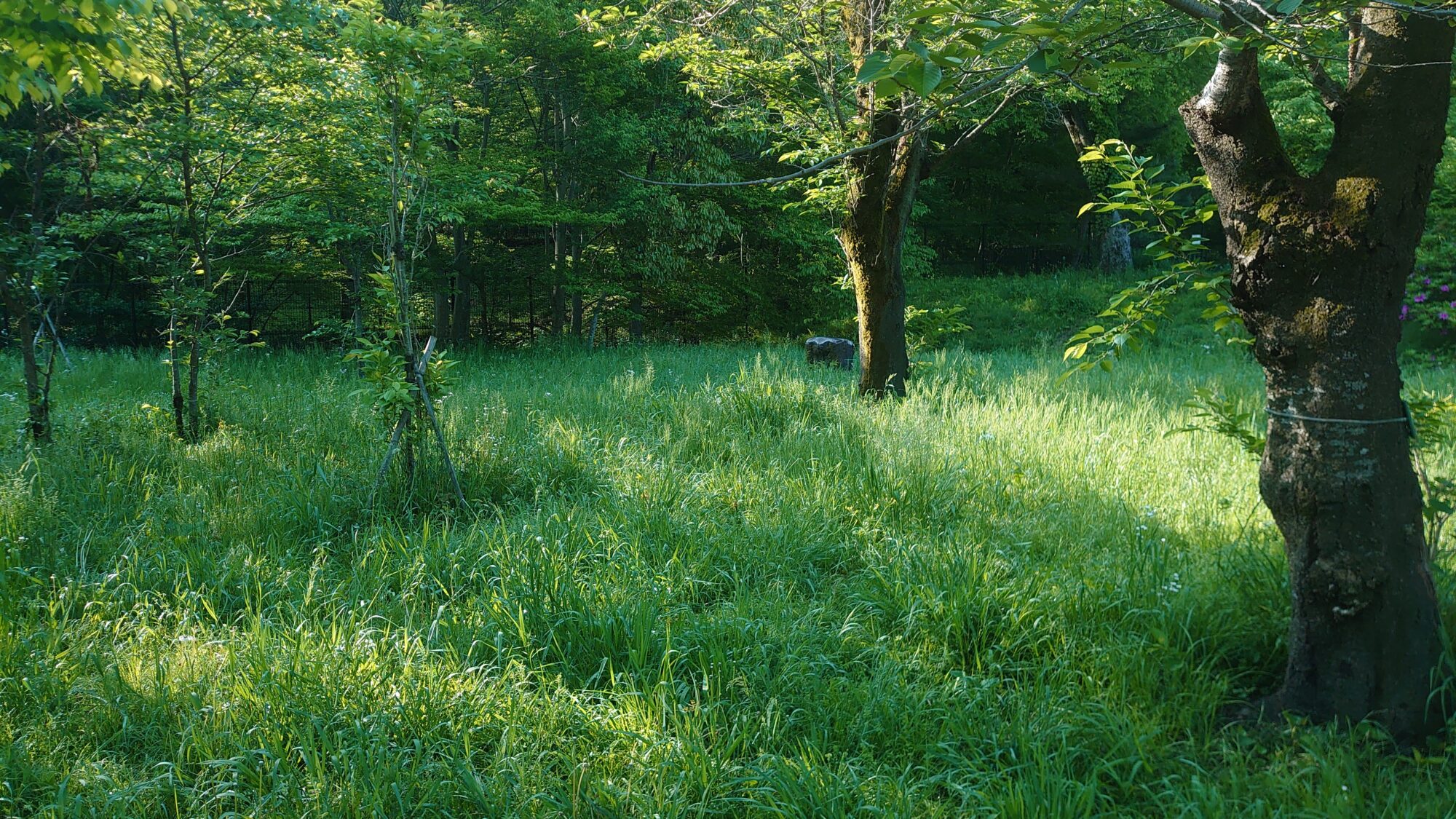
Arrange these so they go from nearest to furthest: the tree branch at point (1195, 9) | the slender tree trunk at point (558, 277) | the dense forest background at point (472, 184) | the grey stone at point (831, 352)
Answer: the tree branch at point (1195, 9), the dense forest background at point (472, 184), the grey stone at point (831, 352), the slender tree trunk at point (558, 277)

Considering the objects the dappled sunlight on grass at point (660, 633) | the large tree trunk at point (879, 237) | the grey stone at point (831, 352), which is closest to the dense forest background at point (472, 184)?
the large tree trunk at point (879, 237)

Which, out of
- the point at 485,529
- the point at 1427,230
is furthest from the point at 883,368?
the point at 1427,230

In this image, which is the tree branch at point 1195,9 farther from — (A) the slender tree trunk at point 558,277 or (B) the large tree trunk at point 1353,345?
(A) the slender tree trunk at point 558,277

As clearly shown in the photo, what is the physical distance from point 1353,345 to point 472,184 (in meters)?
11.4

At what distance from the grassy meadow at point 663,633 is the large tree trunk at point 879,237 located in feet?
7.19

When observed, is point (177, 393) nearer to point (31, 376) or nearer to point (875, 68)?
point (31, 376)

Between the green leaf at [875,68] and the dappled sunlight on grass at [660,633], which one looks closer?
the green leaf at [875,68]

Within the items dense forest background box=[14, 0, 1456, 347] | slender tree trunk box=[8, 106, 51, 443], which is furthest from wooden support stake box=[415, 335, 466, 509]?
slender tree trunk box=[8, 106, 51, 443]

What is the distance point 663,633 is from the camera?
364cm

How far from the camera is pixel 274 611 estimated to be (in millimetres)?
3994

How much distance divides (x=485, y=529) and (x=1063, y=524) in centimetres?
304

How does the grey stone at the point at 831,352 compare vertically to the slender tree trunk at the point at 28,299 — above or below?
below

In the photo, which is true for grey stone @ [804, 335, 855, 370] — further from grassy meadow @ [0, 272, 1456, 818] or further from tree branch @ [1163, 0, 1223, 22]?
tree branch @ [1163, 0, 1223, 22]

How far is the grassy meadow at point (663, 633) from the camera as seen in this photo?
279cm
